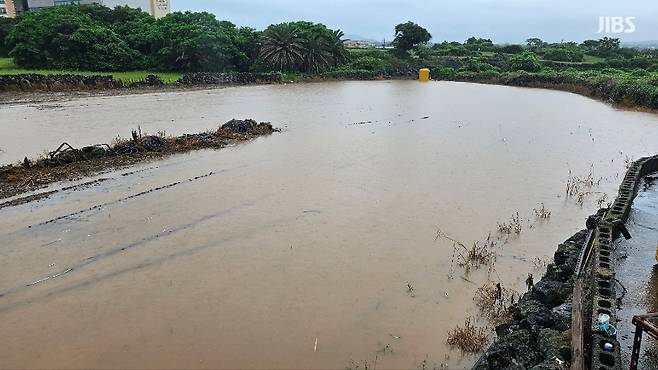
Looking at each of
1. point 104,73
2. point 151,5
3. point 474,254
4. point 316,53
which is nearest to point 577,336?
point 474,254

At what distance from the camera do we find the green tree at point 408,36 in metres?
46.8

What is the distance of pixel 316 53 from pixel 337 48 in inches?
121

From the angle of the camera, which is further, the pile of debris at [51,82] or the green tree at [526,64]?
the green tree at [526,64]

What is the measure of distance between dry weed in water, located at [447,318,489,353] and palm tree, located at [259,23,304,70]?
34.5m

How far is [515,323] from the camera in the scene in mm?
4578

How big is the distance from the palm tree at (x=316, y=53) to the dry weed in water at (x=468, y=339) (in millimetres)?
35202

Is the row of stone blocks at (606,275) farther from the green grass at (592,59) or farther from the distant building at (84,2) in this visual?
the distant building at (84,2)

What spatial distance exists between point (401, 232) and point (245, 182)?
4.10 metres

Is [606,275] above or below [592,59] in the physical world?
below

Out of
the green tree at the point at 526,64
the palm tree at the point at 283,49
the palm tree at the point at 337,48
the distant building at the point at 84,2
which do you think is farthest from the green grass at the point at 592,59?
the distant building at the point at 84,2

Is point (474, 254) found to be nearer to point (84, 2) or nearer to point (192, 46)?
point (192, 46)

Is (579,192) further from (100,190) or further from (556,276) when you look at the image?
(100,190)

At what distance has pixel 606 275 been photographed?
Result: 15.4ft

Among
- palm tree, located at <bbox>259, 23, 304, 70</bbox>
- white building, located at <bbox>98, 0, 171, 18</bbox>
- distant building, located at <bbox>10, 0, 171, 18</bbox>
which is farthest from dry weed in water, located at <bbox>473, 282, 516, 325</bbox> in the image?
white building, located at <bbox>98, 0, 171, 18</bbox>
